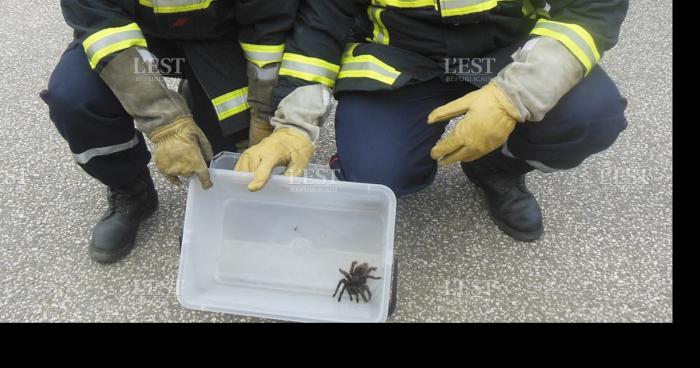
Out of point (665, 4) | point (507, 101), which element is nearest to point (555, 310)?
point (507, 101)

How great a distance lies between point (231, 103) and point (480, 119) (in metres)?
0.60

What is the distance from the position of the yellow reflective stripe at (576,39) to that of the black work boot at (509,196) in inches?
14.0

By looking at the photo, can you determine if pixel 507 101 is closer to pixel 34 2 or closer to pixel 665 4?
pixel 665 4

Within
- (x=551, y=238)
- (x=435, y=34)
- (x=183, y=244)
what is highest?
(x=435, y=34)

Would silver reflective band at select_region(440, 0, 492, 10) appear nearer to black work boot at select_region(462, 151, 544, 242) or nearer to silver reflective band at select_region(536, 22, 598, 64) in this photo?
silver reflective band at select_region(536, 22, 598, 64)

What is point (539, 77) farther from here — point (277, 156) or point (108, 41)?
point (108, 41)

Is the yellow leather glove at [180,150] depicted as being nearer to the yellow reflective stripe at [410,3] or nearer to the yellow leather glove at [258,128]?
the yellow leather glove at [258,128]

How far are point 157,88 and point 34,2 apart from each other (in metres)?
1.89

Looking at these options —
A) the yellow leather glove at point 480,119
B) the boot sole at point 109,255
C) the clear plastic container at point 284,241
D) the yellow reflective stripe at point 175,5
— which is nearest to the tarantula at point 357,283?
the clear plastic container at point 284,241

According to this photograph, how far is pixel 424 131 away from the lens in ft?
4.72

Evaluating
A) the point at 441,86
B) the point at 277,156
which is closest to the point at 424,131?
the point at 441,86

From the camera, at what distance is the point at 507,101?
121 cm

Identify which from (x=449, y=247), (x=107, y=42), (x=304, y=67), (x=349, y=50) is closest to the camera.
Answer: (x=107, y=42)

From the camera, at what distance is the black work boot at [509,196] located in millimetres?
1562
